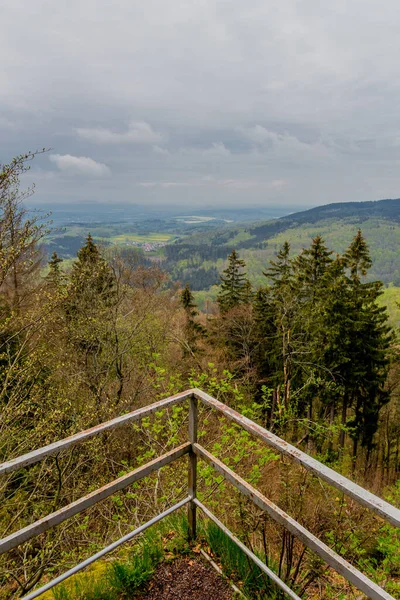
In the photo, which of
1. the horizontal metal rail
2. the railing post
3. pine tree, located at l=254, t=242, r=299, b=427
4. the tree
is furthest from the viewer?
pine tree, located at l=254, t=242, r=299, b=427

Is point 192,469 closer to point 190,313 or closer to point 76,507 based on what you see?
point 76,507

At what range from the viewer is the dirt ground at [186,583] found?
2.34m

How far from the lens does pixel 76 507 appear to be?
191cm

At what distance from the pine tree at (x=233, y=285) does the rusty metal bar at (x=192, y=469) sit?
78.5ft

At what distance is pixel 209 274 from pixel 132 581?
505 ft

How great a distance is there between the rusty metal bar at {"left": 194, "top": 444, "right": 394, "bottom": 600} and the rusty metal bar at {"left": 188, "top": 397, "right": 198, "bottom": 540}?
12 cm

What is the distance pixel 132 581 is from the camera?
94.3 inches

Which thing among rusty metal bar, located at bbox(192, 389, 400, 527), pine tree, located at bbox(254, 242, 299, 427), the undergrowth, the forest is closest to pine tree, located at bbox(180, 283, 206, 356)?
the forest

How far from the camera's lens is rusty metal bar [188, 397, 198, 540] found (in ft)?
8.05

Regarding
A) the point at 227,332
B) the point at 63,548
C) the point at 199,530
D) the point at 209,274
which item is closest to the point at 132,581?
the point at 199,530

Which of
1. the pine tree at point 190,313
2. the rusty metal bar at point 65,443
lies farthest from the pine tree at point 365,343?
the rusty metal bar at point 65,443

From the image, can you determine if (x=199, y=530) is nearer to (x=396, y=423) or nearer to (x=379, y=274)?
(x=396, y=423)

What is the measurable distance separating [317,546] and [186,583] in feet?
4.49

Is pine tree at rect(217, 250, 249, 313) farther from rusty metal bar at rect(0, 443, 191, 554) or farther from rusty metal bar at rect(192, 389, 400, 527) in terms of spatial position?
rusty metal bar at rect(192, 389, 400, 527)
